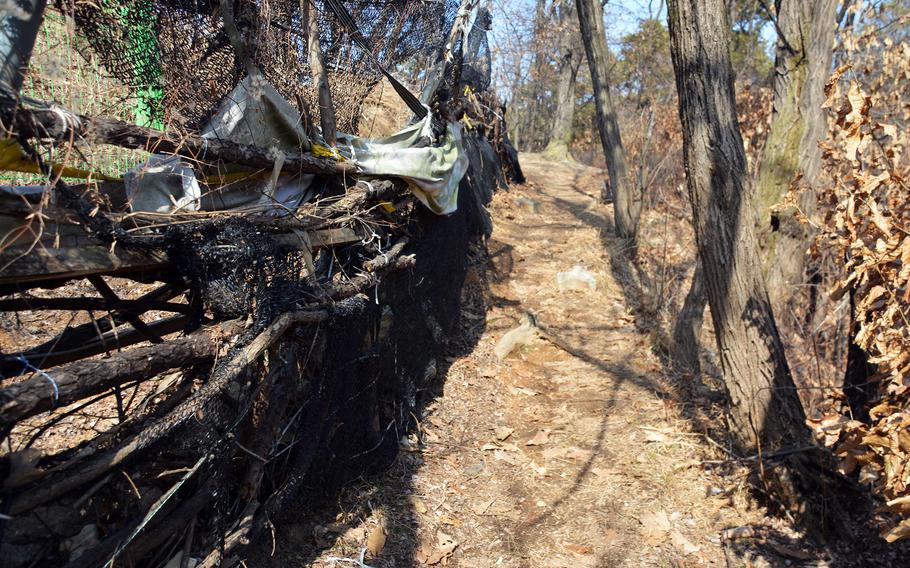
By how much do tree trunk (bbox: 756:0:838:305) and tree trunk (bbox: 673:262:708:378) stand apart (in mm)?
687

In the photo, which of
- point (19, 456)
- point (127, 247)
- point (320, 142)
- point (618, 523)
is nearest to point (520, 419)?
point (618, 523)

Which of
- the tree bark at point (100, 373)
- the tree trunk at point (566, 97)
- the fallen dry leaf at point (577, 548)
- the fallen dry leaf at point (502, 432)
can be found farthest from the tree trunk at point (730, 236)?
the tree trunk at point (566, 97)

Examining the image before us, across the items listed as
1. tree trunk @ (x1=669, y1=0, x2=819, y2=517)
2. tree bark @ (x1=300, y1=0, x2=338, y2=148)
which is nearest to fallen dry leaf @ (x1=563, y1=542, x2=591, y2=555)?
tree trunk @ (x1=669, y1=0, x2=819, y2=517)

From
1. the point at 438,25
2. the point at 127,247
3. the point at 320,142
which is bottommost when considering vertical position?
the point at 127,247

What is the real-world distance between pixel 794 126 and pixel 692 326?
80.5 inches

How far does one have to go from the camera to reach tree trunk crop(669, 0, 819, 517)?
14.6ft

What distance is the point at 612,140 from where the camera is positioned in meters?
10.1

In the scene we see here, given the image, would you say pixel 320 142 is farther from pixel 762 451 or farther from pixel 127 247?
pixel 762 451

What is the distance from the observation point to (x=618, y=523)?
443cm

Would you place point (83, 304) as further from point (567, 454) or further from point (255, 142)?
point (567, 454)

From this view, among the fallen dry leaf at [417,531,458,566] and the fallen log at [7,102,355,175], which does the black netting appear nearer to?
the fallen log at [7,102,355,175]

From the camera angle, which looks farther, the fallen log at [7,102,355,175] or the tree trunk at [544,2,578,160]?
the tree trunk at [544,2,578,160]

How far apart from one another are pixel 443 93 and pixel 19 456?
546cm

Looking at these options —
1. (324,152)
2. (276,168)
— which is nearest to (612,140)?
(324,152)
